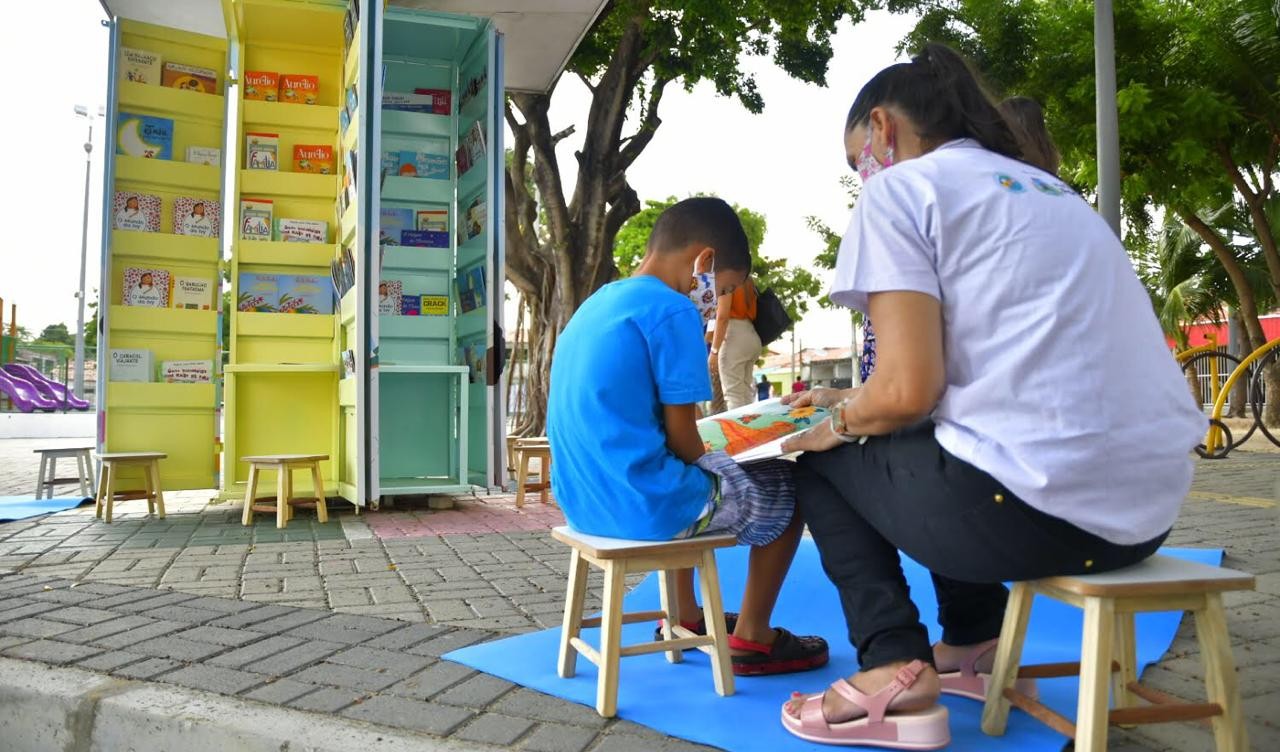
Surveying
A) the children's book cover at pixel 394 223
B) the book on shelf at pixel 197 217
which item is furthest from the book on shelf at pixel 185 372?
the children's book cover at pixel 394 223

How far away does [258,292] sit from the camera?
24.0ft

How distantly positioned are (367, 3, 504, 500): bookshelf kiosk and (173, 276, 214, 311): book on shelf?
4.15 feet

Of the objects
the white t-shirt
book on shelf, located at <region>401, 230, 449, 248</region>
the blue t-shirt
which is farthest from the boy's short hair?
book on shelf, located at <region>401, 230, 449, 248</region>

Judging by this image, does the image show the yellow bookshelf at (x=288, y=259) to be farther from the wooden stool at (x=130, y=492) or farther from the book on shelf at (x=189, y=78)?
the wooden stool at (x=130, y=492)

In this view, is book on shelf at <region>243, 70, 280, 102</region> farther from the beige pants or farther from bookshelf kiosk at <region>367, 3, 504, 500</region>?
the beige pants

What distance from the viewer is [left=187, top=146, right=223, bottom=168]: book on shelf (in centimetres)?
726

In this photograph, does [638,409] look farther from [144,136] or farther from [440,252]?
[144,136]

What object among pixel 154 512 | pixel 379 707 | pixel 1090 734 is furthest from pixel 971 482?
pixel 154 512

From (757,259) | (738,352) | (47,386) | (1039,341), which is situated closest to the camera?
(1039,341)

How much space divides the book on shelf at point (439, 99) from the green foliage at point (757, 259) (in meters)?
20.8

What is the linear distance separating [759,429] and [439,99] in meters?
5.96

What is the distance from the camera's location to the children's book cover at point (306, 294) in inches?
291

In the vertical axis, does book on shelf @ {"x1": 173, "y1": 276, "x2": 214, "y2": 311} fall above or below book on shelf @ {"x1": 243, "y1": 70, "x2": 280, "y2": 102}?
below

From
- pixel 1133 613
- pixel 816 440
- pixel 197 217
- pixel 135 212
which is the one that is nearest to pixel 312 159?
pixel 197 217
